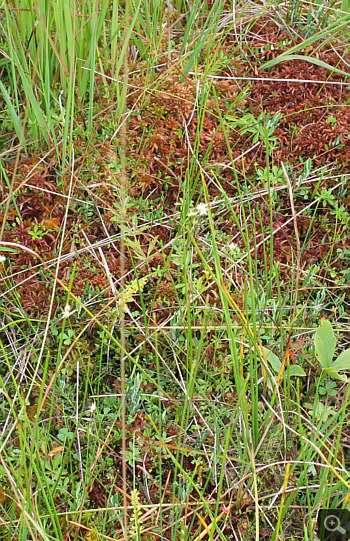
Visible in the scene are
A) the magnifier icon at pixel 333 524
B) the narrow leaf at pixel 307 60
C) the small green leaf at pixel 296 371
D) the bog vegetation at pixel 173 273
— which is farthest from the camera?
the narrow leaf at pixel 307 60

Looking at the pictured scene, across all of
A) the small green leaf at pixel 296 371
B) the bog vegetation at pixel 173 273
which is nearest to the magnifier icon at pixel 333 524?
the bog vegetation at pixel 173 273

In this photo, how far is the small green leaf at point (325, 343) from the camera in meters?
1.95

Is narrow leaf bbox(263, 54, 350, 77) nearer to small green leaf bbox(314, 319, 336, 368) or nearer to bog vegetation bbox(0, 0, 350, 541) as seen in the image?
bog vegetation bbox(0, 0, 350, 541)

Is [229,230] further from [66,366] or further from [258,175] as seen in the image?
[66,366]

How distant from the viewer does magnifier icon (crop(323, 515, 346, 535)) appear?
1620 millimetres

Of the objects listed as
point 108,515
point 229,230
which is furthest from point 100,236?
point 108,515

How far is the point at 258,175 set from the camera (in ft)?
8.23

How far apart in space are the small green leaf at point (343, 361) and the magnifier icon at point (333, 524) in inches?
22.0

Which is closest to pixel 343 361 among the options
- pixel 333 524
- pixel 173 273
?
pixel 333 524

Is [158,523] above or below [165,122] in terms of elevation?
below

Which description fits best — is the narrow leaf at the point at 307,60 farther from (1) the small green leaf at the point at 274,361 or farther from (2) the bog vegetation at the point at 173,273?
(1) the small green leaf at the point at 274,361

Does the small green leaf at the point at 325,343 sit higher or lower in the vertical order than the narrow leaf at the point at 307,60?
lower

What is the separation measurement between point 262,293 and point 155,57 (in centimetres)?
148

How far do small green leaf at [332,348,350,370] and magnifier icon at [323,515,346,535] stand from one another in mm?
559
